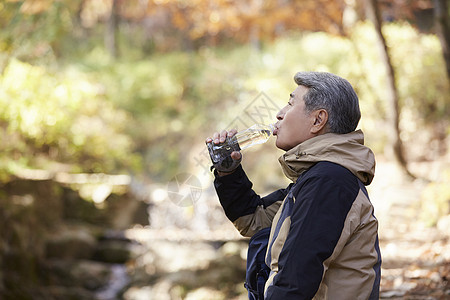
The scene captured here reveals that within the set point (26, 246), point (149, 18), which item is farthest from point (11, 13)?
point (149, 18)

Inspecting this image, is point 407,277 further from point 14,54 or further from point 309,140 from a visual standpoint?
point 14,54

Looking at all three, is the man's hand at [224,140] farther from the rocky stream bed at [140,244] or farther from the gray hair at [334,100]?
the rocky stream bed at [140,244]

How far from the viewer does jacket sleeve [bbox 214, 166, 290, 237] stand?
7.09ft

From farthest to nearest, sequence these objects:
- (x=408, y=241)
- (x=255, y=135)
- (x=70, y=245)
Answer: (x=70, y=245)
(x=408, y=241)
(x=255, y=135)

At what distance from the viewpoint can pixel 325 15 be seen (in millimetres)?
11547

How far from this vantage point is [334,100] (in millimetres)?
1848

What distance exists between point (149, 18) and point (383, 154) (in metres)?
12.7

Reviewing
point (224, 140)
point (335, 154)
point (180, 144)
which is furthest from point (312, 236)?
point (180, 144)

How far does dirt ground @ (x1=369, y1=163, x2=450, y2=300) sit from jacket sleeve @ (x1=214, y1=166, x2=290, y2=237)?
5.04 feet

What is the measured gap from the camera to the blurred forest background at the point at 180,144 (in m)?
6.31

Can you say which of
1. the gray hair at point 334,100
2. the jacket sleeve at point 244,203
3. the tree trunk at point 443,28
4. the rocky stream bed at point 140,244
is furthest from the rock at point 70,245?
the gray hair at point 334,100

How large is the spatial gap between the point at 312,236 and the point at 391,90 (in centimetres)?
712

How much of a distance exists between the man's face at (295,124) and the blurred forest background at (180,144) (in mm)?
581

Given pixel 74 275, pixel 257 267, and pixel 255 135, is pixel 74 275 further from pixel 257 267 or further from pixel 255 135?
pixel 257 267
